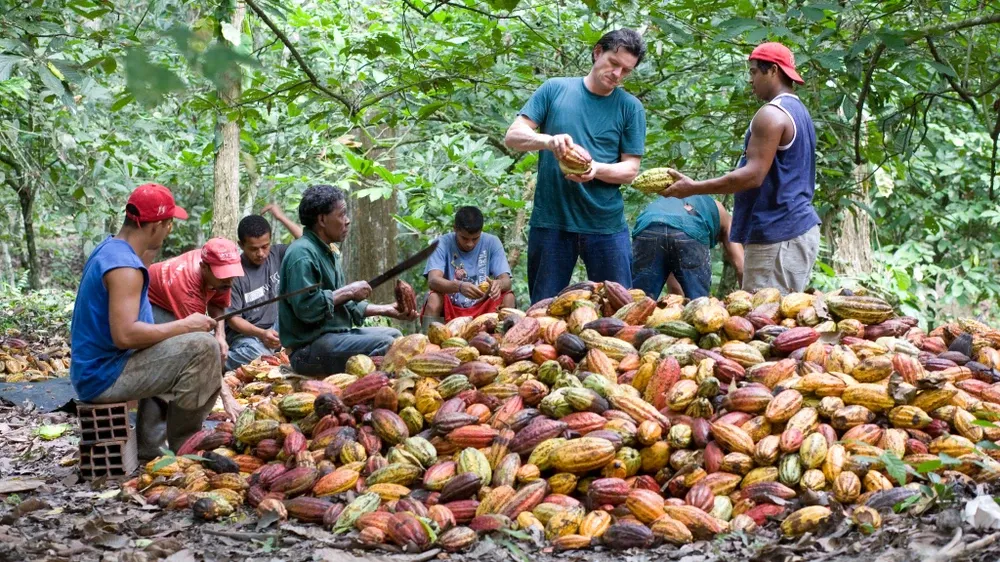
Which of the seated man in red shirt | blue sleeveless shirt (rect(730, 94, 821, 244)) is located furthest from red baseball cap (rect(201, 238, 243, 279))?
blue sleeveless shirt (rect(730, 94, 821, 244))

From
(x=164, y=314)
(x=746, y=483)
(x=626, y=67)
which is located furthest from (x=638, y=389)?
(x=164, y=314)

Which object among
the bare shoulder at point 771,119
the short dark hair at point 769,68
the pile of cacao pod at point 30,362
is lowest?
the pile of cacao pod at point 30,362

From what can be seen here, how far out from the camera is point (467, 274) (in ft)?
20.9

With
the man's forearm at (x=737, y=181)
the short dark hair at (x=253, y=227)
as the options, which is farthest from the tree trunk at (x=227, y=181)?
the man's forearm at (x=737, y=181)

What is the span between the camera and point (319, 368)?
15.7 ft

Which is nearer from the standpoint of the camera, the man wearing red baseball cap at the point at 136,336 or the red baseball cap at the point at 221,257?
the man wearing red baseball cap at the point at 136,336

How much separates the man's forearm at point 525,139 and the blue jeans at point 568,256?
0.47 metres

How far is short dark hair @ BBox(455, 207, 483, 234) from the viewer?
6218 millimetres

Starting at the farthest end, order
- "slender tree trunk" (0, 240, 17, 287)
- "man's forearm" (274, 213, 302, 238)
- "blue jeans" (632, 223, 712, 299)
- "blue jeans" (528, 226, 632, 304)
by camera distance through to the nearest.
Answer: "slender tree trunk" (0, 240, 17, 287)
"man's forearm" (274, 213, 302, 238)
"blue jeans" (632, 223, 712, 299)
"blue jeans" (528, 226, 632, 304)

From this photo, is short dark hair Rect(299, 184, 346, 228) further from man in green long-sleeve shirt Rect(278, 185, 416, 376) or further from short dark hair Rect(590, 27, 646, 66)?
short dark hair Rect(590, 27, 646, 66)

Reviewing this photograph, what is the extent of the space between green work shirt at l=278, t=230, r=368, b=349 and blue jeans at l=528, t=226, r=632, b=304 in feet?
3.28

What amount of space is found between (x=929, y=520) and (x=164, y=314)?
3.85m

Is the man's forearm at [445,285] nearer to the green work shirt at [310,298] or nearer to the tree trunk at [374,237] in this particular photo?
the green work shirt at [310,298]

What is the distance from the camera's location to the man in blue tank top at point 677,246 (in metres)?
5.36
